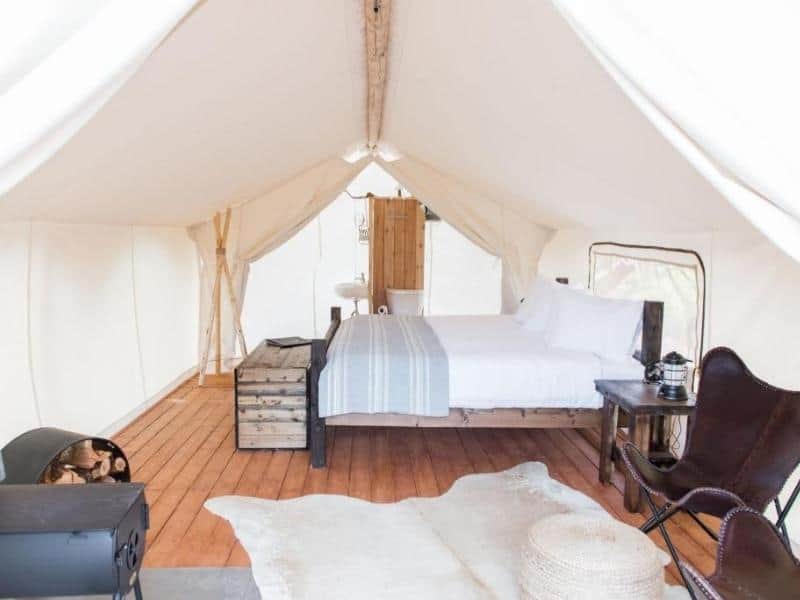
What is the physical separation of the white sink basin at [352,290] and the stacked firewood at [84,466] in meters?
4.48

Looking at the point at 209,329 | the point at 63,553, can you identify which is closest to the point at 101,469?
the point at 63,553

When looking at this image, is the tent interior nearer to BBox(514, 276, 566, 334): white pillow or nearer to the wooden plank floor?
the wooden plank floor

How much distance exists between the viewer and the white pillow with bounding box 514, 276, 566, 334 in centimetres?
444

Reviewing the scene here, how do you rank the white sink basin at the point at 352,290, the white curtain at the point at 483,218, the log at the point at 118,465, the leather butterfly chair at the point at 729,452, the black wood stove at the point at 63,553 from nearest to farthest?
the black wood stove at the point at 63,553 → the leather butterfly chair at the point at 729,452 → the log at the point at 118,465 → the white curtain at the point at 483,218 → the white sink basin at the point at 352,290

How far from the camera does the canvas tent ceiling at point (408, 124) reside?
134 centimetres

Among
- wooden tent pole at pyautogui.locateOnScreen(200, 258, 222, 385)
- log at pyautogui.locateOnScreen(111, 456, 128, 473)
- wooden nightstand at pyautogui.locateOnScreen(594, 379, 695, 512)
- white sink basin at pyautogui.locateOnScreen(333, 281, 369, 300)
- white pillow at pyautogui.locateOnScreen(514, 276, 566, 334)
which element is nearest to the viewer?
log at pyautogui.locateOnScreen(111, 456, 128, 473)

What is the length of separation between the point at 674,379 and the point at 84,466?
8.54 ft

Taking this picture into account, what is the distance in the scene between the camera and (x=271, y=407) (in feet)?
12.6

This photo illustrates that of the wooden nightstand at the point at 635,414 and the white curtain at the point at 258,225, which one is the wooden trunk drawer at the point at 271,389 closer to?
the wooden nightstand at the point at 635,414

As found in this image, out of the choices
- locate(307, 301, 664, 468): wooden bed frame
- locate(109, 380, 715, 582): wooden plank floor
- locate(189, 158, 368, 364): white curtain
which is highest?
locate(189, 158, 368, 364): white curtain

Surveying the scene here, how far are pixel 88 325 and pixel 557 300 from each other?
9.23ft

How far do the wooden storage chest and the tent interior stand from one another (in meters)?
0.15

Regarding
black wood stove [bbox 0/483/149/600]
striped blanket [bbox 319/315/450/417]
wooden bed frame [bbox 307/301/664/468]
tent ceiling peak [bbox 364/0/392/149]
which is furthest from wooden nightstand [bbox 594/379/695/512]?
black wood stove [bbox 0/483/149/600]

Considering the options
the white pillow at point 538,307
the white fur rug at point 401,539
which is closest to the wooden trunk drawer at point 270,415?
the white fur rug at point 401,539
